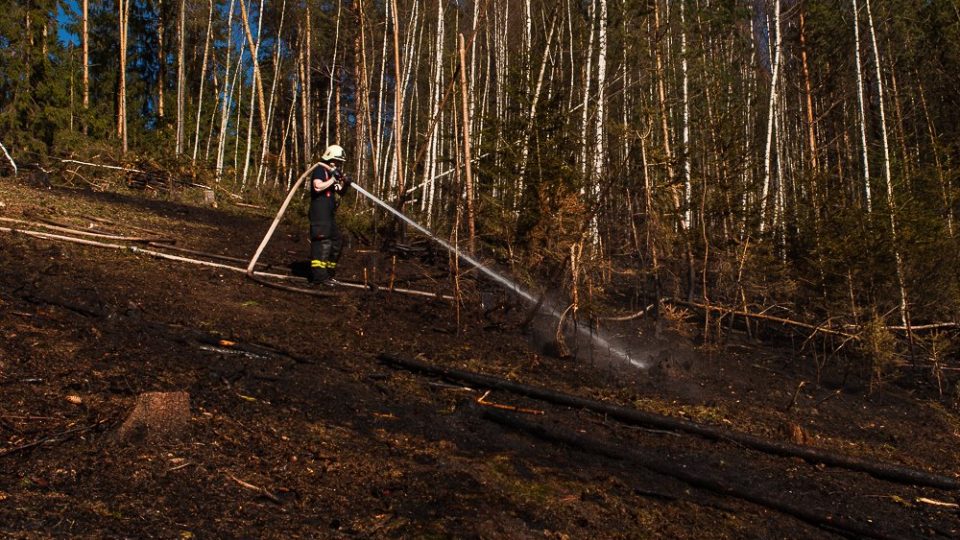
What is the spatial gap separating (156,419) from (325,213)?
4.84 metres

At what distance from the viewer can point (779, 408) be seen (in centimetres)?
608

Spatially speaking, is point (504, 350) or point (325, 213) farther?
point (325, 213)

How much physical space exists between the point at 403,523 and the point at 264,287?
5203 millimetres

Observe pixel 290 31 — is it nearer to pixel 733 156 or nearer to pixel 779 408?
pixel 733 156

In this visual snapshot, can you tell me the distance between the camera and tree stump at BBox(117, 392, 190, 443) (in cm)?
300

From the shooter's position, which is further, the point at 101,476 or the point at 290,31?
the point at 290,31

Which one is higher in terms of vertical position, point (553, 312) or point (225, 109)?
point (225, 109)

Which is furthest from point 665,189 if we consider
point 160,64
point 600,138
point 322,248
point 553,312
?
point 160,64

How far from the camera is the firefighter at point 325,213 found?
7.69 metres

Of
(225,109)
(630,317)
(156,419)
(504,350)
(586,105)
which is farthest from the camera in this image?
(225,109)

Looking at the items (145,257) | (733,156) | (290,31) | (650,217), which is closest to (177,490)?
(145,257)

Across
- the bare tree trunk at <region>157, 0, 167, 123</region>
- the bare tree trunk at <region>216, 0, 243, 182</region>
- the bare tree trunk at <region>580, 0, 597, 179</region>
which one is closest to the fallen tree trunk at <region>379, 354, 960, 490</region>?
the bare tree trunk at <region>580, 0, 597, 179</region>

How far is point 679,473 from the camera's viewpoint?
3834mm

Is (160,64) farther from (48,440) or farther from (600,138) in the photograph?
(48,440)
